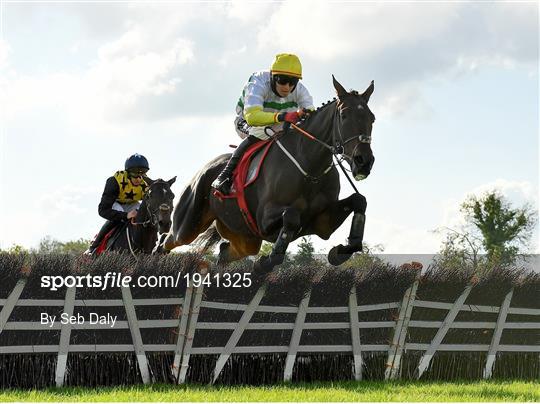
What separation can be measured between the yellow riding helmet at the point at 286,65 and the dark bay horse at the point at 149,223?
293 cm

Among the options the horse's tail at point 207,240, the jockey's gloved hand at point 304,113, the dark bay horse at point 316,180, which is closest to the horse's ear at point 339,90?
the dark bay horse at point 316,180

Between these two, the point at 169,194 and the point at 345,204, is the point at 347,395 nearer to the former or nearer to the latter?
the point at 345,204

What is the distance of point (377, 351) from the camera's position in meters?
11.5

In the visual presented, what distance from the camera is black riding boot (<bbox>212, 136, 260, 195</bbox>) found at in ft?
34.9

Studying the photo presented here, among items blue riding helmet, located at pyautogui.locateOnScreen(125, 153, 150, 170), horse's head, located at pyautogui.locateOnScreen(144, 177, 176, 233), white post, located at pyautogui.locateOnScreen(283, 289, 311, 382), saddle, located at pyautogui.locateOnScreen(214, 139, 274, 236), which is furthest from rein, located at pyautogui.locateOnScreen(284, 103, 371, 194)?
blue riding helmet, located at pyautogui.locateOnScreen(125, 153, 150, 170)

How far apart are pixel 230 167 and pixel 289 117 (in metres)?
1.09

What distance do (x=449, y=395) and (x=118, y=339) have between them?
3.62m

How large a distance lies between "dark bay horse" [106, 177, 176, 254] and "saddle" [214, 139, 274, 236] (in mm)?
1827

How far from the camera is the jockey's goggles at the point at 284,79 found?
1027 centimetres

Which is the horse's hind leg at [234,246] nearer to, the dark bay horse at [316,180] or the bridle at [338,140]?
the dark bay horse at [316,180]

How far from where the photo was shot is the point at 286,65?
10227 millimetres

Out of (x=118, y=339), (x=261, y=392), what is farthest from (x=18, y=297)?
(x=261, y=392)

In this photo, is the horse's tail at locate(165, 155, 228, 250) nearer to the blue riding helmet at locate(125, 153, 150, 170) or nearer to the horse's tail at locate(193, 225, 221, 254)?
the horse's tail at locate(193, 225, 221, 254)

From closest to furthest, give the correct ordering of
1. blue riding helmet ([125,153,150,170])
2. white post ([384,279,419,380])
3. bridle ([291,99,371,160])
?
bridle ([291,99,371,160]) < white post ([384,279,419,380]) < blue riding helmet ([125,153,150,170])
